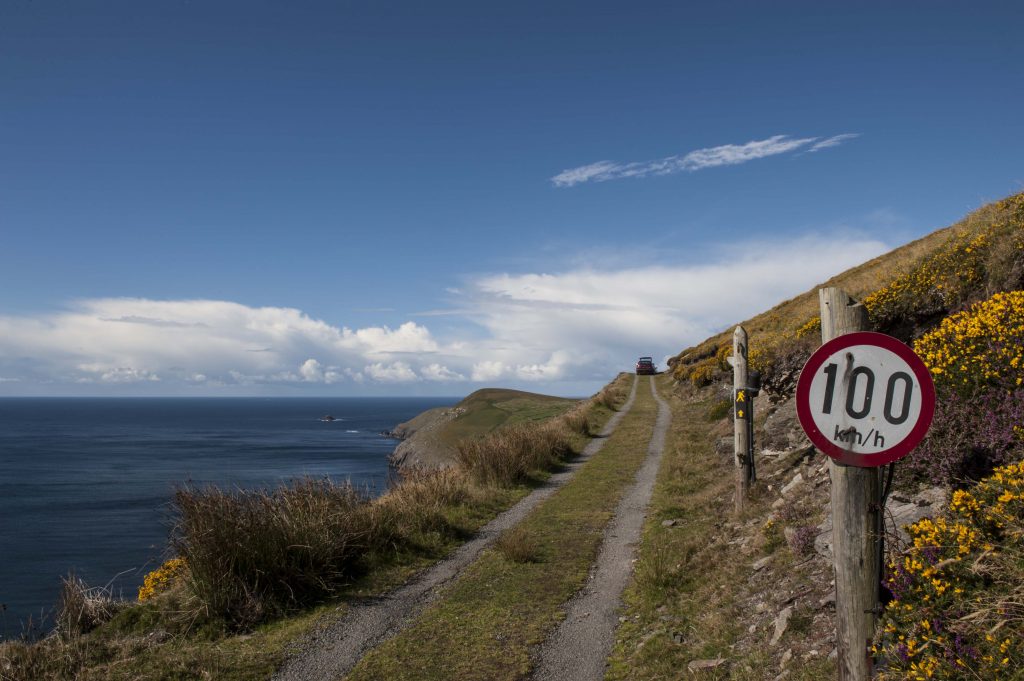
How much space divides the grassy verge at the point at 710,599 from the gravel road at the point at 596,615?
18 centimetres

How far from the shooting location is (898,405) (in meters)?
3.17

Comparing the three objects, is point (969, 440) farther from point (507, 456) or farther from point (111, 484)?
point (111, 484)

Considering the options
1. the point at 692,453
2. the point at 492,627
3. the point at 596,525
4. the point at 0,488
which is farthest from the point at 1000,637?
the point at 0,488

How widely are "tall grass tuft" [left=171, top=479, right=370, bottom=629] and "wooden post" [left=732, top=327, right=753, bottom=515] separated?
249 inches

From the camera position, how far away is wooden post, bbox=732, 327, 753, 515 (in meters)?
9.98

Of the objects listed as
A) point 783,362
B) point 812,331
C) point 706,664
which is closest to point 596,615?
point 706,664

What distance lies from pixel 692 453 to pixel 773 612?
11.6 meters

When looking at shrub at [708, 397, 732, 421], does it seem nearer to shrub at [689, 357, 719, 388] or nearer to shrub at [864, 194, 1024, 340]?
shrub at [689, 357, 719, 388]

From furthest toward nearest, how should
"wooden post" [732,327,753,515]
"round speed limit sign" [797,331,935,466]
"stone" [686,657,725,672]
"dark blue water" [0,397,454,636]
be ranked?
"dark blue water" [0,397,454,636] < "wooden post" [732,327,753,515] < "stone" [686,657,725,672] < "round speed limit sign" [797,331,935,466]

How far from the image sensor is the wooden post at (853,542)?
3459 mm

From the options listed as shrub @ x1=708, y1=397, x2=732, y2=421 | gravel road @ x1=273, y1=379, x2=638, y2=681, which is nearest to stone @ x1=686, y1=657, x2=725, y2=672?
gravel road @ x1=273, y1=379, x2=638, y2=681

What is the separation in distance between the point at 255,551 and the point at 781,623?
6.00 metres

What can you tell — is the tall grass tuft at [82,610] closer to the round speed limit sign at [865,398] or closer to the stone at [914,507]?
the round speed limit sign at [865,398]

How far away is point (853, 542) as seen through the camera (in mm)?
3502
